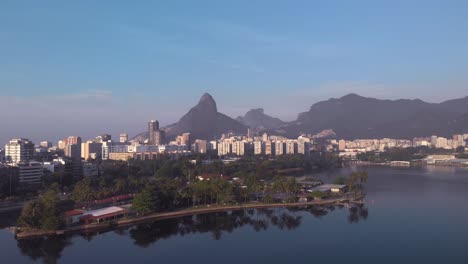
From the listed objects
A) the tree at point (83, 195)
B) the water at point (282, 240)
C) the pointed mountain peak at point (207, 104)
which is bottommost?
the water at point (282, 240)

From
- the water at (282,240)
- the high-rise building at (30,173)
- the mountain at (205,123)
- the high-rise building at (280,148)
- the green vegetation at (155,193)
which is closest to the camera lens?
the water at (282,240)

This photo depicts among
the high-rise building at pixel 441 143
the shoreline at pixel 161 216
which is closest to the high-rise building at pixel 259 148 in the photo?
the high-rise building at pixel 441 143

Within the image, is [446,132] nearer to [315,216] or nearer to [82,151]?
[82,151]

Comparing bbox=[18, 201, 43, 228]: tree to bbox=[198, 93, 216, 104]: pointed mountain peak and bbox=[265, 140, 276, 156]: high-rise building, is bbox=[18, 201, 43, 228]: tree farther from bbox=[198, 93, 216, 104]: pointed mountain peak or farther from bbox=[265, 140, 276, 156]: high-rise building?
bbox=[198, 93, 216, 104]: pointed mountain peak

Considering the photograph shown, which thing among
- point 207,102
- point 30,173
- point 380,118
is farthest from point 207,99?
point 30,173

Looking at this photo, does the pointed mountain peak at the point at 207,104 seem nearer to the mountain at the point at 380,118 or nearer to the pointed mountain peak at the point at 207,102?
the pointed mountain peak at the point at 207,102

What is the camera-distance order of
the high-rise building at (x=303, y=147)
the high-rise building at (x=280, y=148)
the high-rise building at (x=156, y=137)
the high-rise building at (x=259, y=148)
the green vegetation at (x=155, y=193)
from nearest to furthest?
1. the green vegetation at (x=155, y=193)
2. the high-rise building at (x=280, y=148)
3. the high-rise building at (x=259, y=148)
4. the high-rise building at (x=303, y=147)
5. the high-rise building at (x=156, y=137)

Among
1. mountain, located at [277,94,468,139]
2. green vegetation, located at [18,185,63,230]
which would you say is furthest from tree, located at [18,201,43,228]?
mountain, located at [277,94,468,139]

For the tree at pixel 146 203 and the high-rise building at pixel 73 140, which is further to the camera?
the high-rise building at pixel 73 140
